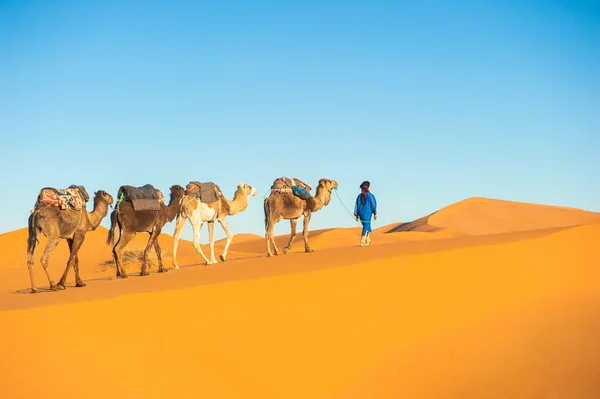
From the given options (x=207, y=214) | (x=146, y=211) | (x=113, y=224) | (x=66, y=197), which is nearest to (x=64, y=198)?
(x=66, y=197)

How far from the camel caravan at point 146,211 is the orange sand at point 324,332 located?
144cm

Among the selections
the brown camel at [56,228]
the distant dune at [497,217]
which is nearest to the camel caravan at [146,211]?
the brown camel at [56,228]

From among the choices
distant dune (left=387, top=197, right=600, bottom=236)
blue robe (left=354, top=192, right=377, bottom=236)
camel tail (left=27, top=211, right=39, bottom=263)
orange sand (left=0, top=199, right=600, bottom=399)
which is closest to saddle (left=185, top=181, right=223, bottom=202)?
orange sand (left=0, top=199, right=600, bottom=399)

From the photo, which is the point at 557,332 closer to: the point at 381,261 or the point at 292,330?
the point at 381,261

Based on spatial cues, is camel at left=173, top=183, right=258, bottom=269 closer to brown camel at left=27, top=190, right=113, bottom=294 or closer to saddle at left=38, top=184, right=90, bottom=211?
brown camel at left=27, top=190, right=113, bottom=294

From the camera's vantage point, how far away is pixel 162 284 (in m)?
13.5

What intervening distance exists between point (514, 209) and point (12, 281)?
3795 centimetres

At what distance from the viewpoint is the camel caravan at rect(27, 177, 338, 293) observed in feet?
47.8

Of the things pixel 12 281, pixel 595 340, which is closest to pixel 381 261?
pixel 595 340

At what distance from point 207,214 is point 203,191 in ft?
2.06

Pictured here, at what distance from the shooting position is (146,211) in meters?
17.2

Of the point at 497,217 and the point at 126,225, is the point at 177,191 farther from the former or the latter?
the point at 497,217

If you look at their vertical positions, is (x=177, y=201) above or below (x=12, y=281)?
above

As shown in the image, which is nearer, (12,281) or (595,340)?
(595,340)
